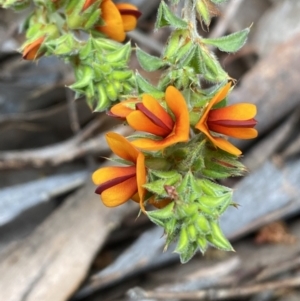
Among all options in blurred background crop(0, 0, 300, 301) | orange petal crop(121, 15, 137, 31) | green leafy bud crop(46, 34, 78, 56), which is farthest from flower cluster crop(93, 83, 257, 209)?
blurred background crop(0, 0, 300, 301)

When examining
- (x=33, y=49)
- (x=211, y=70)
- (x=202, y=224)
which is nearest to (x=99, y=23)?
(x=33, y=49)

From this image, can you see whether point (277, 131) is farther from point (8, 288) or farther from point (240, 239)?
point (8, 288)

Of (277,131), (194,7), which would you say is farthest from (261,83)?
(194,7)

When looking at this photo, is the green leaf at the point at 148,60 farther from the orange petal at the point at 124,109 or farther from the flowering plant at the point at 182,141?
the orange petal at the point at 124,109

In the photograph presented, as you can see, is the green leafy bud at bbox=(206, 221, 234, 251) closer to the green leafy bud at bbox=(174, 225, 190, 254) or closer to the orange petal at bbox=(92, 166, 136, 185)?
the green leafy bud at bbox=(174, 225, 190, 254)

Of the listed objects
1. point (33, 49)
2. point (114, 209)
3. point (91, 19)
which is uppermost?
point (91, 19)

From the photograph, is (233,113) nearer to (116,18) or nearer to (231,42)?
(231,42)
